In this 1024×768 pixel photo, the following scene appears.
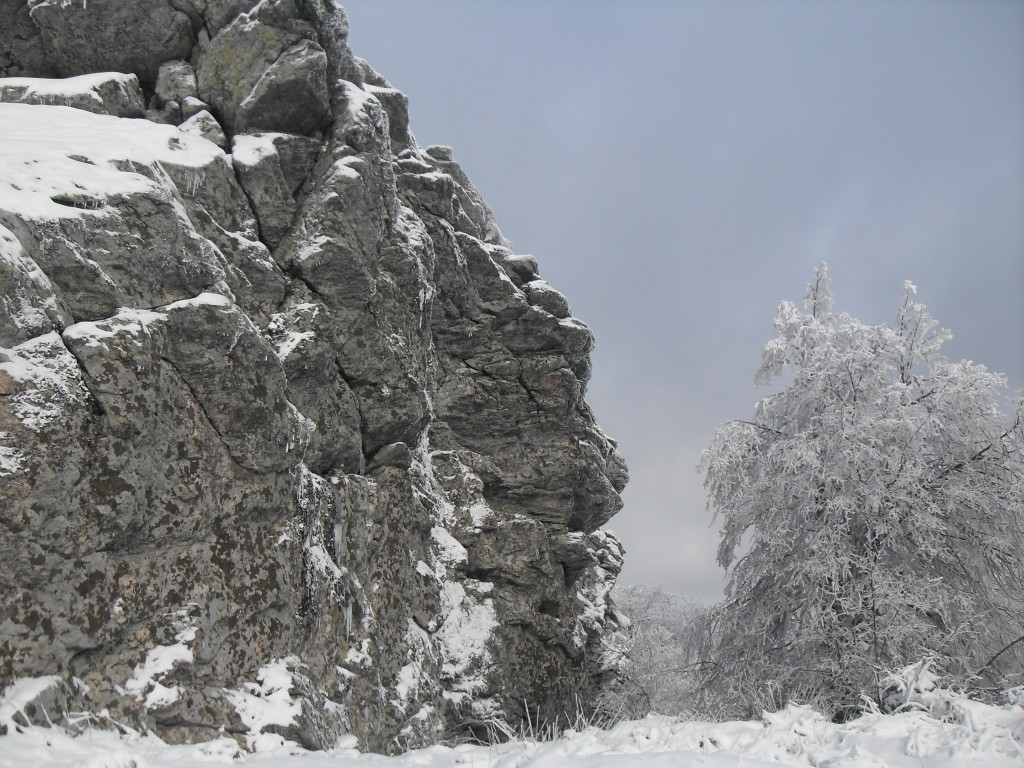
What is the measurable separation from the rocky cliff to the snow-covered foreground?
0.63 m

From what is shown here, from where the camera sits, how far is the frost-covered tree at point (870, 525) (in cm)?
959

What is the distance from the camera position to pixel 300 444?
9.58 m

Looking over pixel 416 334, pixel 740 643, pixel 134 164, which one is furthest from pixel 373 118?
pixel 740 643

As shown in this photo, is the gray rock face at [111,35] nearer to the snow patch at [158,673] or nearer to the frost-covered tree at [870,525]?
the snow patch at [158,673]

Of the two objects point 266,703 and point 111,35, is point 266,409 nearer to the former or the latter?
point 266,703

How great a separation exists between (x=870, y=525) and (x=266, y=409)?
31.2 ft

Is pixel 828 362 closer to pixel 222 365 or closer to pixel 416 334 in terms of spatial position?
pixel 416 334

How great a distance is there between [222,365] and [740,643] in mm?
9765

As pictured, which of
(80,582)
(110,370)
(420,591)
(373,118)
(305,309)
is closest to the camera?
(80,582)

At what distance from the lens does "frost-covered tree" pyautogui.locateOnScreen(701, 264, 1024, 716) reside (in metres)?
9.59

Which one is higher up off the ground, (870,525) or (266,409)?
(266,409)

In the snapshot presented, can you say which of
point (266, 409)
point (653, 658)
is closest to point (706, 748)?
point (266, 409)

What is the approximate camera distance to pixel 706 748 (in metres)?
5.60

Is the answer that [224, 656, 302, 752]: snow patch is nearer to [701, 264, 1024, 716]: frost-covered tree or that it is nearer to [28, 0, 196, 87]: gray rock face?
[701, 264, 1024, 716]: frost-covered tree
